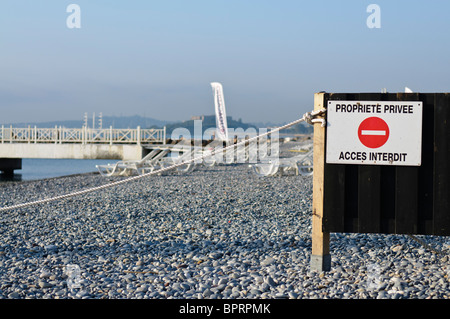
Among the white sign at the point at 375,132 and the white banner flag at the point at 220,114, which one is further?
the white banner flag at the point at 220,114

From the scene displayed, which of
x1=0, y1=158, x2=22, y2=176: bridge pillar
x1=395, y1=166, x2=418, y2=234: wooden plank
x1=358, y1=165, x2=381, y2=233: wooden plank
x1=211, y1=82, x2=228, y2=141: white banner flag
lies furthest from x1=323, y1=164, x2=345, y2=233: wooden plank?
x1=0, y1=158, x2=22, y2=176: bridge pillar

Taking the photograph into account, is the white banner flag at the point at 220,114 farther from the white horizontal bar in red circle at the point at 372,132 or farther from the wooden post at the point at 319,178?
the white horizontal bar in red circle at the point at 372,132

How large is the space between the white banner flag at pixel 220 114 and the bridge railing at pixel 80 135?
5.67 metres

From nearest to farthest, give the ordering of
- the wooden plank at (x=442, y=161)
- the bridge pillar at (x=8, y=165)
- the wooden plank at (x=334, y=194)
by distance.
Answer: the wooden plank at (x=442, y=161) < the wooden plank at (x=334, y=194) < the bridge pillar at (x=8, y=165)

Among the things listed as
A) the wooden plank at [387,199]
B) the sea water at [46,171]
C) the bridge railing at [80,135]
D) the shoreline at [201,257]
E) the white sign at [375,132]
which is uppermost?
the bridge railing at [80,135]

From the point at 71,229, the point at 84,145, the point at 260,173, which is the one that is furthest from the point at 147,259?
the point at 84,145

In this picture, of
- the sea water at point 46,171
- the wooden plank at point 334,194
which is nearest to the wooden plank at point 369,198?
the wooden plank at point 334,194

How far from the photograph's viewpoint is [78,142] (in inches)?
1227

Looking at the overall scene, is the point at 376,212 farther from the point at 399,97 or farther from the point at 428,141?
the point at 399,97

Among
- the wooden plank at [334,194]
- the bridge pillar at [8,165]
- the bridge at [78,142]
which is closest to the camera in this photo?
the wooden plank at [334,194]

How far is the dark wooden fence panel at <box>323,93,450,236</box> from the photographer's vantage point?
3457 mm

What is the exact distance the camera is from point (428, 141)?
3.49m

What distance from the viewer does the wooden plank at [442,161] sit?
11.3ft
